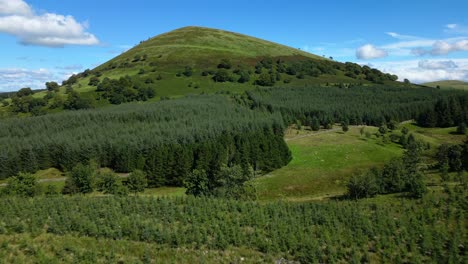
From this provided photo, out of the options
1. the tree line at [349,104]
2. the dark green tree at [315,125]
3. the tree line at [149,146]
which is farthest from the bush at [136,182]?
the tree line at [349,104]

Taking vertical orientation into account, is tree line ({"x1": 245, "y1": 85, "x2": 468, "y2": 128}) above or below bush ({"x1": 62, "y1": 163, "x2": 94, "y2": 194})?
above

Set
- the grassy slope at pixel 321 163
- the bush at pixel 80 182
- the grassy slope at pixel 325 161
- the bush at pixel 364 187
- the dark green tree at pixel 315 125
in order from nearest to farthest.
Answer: the bush at pixel 364 187, the bush at pixel 80 182, the grassy slope at pixel 321 163, the grassy slope at pixel 325 161, the dark green tree at pixel 315 125

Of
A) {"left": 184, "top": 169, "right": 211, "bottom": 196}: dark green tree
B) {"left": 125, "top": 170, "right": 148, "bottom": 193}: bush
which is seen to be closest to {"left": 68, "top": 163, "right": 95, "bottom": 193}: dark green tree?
{"left": 125, "top": 170, "right": 148, "bottom": 193}: bush

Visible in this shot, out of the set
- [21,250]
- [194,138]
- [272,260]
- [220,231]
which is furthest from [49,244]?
[194,138]

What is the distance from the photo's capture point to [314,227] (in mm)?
42062

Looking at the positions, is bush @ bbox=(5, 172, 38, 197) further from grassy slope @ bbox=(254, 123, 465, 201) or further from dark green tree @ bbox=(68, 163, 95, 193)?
grassy slope @ bbox=(254, 123, 465, 201)

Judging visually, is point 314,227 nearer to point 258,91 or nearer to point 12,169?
point 12,169

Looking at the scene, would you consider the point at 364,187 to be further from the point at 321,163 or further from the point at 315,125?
the point at 315,125

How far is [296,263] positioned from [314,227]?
8.76m

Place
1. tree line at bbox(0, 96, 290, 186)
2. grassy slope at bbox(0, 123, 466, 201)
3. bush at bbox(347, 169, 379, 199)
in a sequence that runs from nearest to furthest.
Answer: bush at bbox(347, 169, 379, 199), grassy slope at bbox(0, 123, 466, 201), tree line at bbox(0, 96, 290, 186)

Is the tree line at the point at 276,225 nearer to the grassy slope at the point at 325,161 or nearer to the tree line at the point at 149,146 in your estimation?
the grassy slope at the point at 325,161

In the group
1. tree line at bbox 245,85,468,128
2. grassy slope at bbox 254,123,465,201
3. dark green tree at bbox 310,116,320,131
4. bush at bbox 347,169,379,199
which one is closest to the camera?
bush at bbox 347,169,379,199

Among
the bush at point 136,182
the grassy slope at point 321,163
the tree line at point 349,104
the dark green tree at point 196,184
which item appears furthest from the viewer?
the tree line at point 349,104

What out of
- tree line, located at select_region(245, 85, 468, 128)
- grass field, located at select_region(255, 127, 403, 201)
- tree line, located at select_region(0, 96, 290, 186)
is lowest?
grass field, located at select_region(255, 127, 403, 201)
